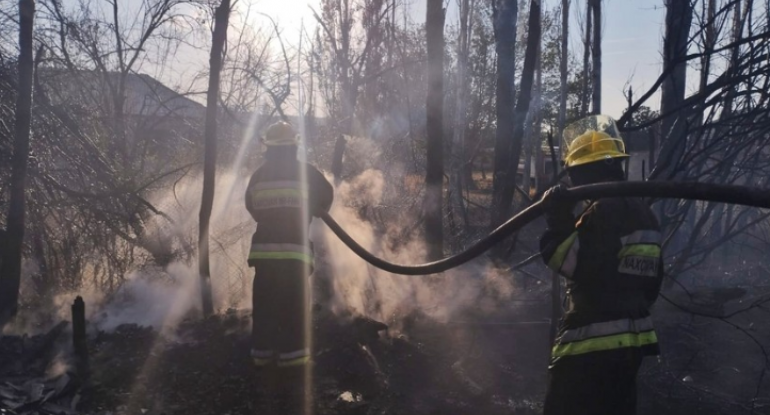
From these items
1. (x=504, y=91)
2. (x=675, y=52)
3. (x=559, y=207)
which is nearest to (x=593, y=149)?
(x=559, y=207)

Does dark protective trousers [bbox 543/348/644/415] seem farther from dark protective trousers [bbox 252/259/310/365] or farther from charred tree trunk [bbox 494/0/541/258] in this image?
charred tree trunk [bbox 494/0/541/258]

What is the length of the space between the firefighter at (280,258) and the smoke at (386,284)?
1113 mm

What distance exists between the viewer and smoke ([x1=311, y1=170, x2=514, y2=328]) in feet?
23.0

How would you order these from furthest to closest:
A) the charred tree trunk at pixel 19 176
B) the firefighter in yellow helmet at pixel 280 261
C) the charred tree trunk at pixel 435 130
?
the charred tree trunk at pixel 435 130 → the charred tree trunk at pixel 19 176 → the firefighter in yellow helmet at pixel 280 261

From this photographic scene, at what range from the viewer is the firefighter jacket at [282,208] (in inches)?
218

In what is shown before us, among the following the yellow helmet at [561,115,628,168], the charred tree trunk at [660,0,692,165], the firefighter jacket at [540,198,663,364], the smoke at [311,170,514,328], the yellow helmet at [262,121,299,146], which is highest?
the charred tree trunk at [660,0,692,165]

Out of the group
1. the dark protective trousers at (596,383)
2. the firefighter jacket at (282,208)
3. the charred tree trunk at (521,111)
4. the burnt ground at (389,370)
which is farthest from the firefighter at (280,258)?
the dark protective trousers at (596,383)

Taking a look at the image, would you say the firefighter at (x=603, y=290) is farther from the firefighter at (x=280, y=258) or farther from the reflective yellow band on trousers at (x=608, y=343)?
the firefighter at (x=280, y=258)

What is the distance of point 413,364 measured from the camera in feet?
19.4

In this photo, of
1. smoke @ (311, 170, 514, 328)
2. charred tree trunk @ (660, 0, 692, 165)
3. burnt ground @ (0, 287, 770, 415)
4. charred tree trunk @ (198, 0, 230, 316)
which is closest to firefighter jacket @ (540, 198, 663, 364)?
burnt ground @ (0, 287, 770, 415)

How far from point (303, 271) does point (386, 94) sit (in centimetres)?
2077

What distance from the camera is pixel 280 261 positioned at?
5562mm

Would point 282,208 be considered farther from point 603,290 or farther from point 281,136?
point 603,290

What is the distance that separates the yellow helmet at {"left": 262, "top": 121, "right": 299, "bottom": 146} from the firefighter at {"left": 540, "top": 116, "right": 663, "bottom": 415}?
2.83 meters
